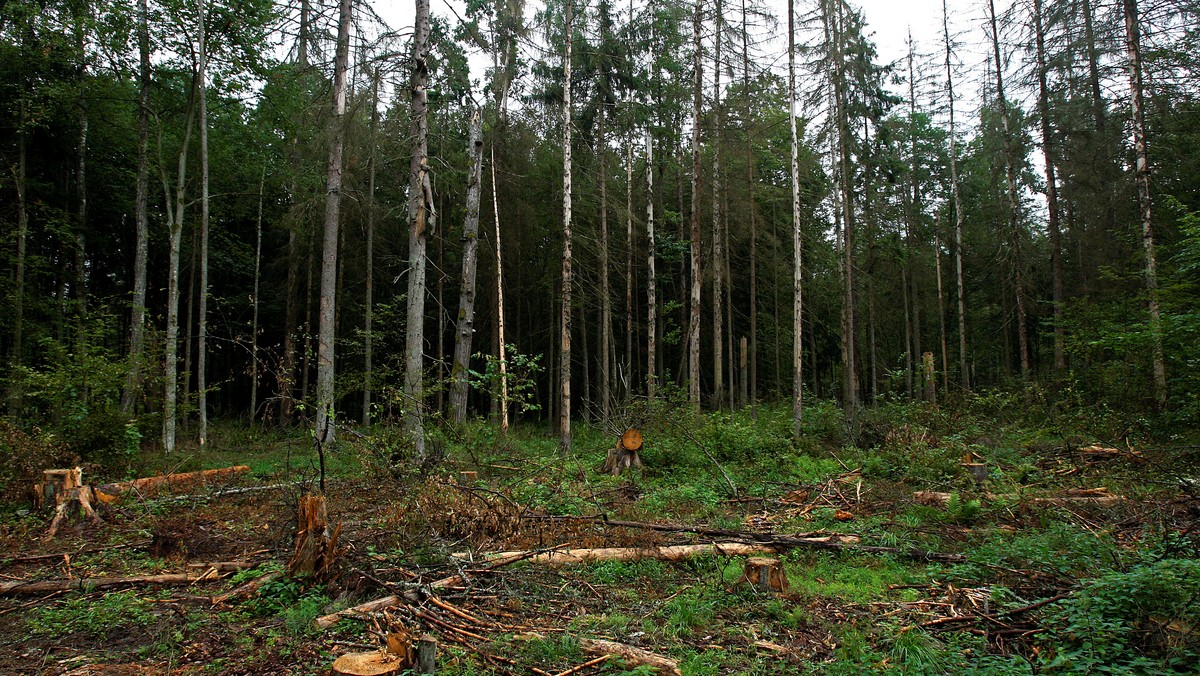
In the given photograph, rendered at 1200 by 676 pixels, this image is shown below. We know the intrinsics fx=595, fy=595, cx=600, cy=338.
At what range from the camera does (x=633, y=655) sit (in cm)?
394

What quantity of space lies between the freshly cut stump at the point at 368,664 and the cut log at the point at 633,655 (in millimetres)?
1218

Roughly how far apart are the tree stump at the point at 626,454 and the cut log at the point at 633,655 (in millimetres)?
7123

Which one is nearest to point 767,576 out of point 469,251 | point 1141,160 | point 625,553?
point 625,553

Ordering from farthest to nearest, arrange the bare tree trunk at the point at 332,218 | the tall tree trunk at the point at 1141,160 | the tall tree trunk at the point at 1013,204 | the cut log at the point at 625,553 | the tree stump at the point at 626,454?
the tall tree trunk at the point at 1013,204 → the bare tree trunk at the point at 332,218 → the tall tree trunk at the point at 1141,160 → the tree stump at the point at 626,454 → the cut log at the point at 625,553

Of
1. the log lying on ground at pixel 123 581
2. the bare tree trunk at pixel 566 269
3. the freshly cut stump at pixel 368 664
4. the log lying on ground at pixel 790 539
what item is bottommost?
the log lying on ground at pixel 790 539

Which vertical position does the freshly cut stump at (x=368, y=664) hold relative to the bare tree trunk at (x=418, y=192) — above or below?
below

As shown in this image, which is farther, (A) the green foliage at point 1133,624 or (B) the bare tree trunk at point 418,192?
(B) the bare tree trunk at point 418,192

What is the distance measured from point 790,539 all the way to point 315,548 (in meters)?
4.72

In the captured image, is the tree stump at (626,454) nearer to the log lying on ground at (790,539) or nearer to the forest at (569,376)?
the forest at (569,376)

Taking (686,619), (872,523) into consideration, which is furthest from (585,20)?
(686,619)

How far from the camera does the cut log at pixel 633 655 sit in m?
3.77

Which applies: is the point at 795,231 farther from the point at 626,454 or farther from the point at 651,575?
the point at 651,575

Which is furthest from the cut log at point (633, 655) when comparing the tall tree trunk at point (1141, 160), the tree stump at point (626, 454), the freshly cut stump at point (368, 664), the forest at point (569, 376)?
the tall tree trunk at point (1141, 160)

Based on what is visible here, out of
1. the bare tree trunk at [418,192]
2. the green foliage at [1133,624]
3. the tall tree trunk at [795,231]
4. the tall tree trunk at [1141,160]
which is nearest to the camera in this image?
the green foliage at [1133,624]
